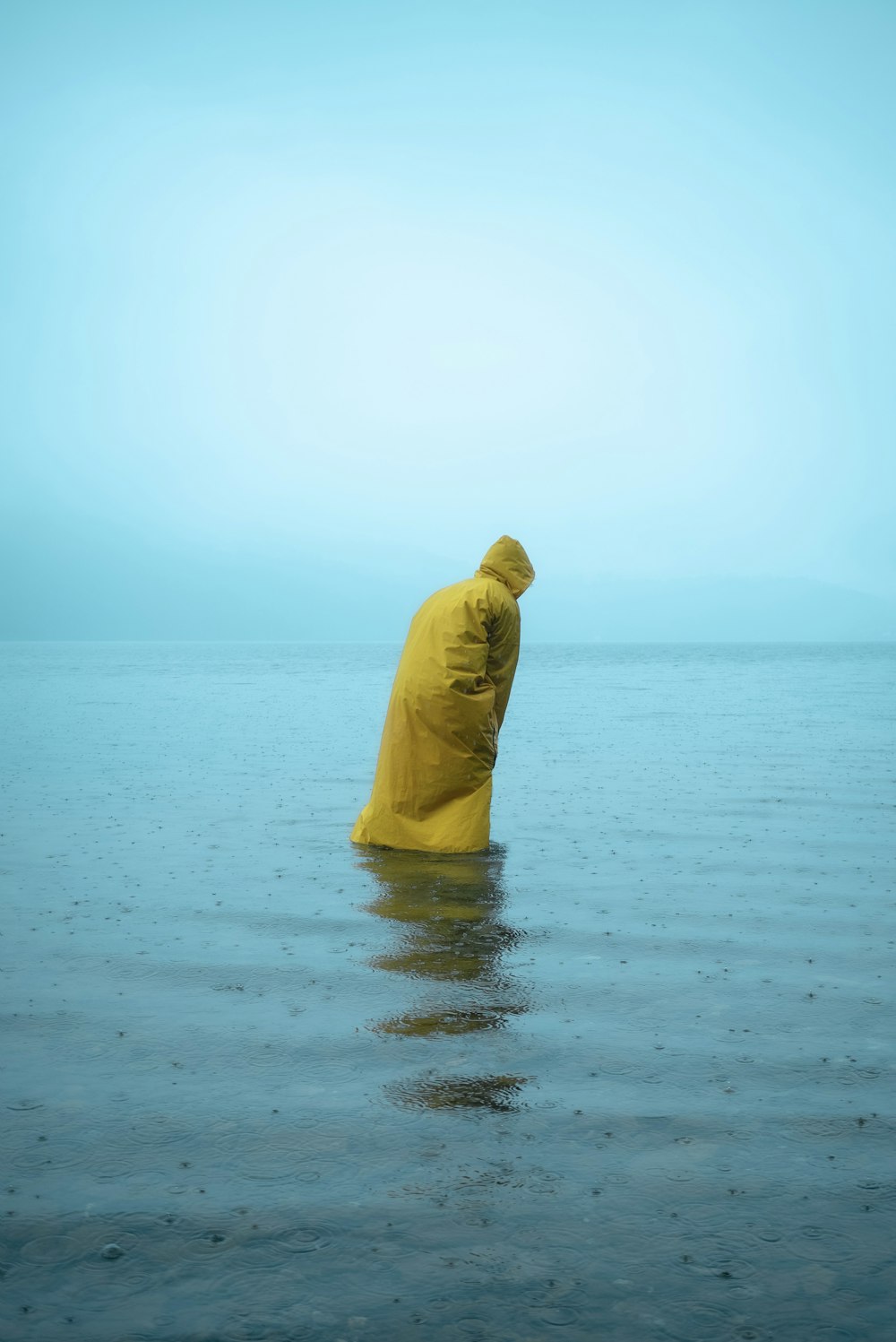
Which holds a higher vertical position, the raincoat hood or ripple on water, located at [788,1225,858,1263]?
the raincoat hood

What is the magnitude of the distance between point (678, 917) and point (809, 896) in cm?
119

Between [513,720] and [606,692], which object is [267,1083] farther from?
[606,692]

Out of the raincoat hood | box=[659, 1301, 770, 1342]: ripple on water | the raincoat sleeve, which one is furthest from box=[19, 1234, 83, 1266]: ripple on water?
the raincoat hood

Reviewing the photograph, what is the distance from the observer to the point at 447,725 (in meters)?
9.65

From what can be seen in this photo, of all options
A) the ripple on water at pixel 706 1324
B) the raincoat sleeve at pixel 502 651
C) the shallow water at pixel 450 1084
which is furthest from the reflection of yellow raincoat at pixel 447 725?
the ripple on water at pixel 706 1324

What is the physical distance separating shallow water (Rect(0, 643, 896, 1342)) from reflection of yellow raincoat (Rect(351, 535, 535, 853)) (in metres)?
0.33

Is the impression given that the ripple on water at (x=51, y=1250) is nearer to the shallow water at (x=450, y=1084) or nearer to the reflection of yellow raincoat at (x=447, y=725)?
the shallow water at (x=450, y=1084)

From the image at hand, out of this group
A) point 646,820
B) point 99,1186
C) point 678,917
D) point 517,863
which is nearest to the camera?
point 99,1186

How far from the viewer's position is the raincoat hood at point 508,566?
10.2 m

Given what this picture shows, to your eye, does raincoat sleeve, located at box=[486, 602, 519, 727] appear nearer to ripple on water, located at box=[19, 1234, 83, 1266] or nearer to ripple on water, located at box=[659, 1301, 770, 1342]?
ripple on water, located at box=[19, 1234, 83, 1266]

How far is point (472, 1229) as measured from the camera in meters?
3.69

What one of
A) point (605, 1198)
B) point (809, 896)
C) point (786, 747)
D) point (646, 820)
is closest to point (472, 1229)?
point (605, 1198)

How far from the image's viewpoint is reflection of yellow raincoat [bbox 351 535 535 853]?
31.8ft

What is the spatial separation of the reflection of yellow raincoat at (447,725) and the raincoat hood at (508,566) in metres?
0.12
